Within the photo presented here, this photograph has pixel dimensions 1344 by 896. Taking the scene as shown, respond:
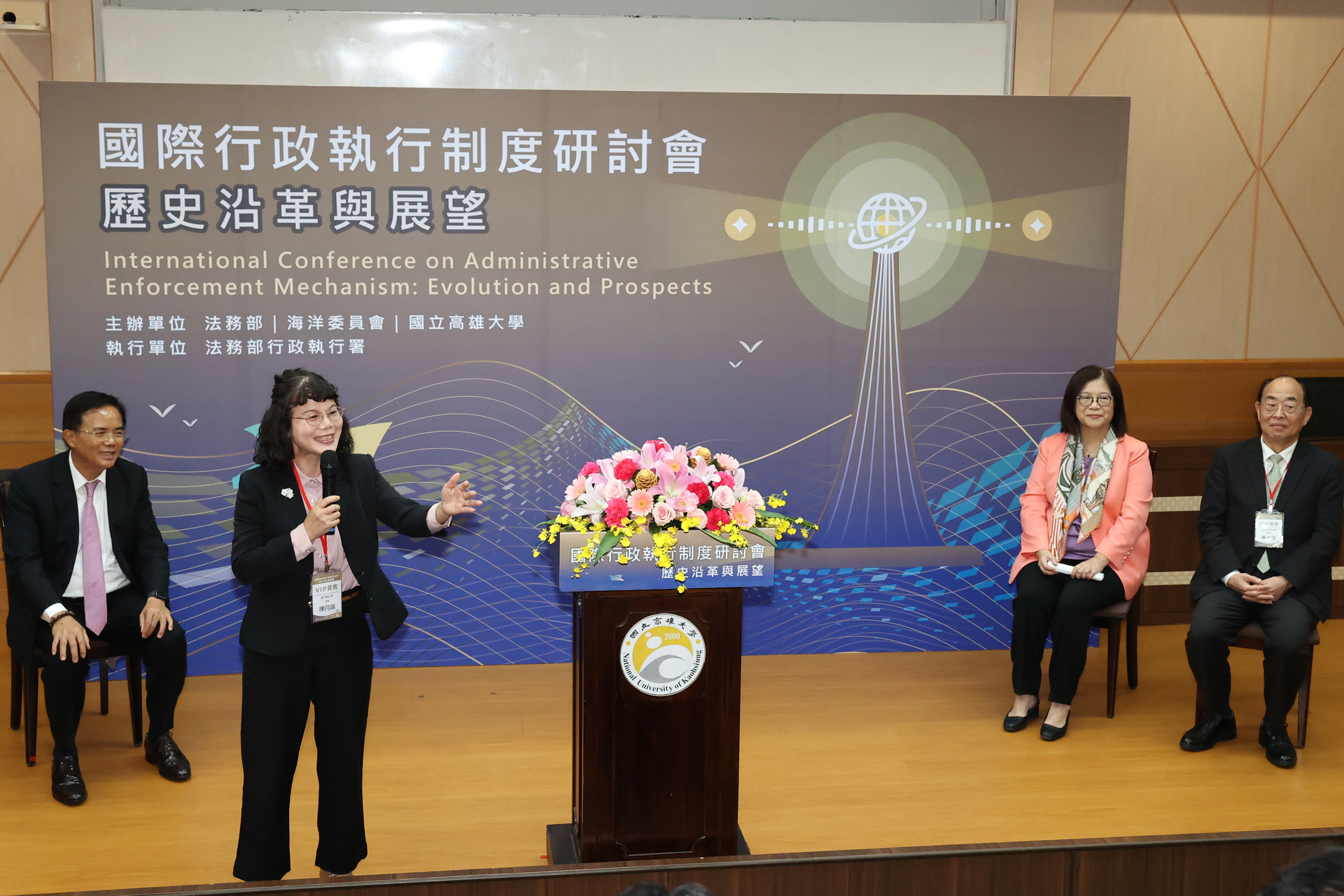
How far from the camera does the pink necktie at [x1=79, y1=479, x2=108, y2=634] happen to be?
3834 mm

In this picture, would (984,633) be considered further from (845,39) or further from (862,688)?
(845,39)

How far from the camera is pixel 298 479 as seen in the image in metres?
2.90

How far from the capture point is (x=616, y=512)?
2979 mm

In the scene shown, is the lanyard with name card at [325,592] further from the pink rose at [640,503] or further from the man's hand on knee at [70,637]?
the man's hand on knee at [70,637]

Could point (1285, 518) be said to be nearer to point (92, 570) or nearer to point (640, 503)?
point (640, 503)

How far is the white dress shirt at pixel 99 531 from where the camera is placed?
385 cm

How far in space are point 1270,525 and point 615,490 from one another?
8.71 ft

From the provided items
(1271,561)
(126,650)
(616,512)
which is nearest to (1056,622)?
(1271,561)

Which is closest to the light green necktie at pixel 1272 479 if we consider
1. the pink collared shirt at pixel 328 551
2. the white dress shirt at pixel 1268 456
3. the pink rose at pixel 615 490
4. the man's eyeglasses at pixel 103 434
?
the white dress shirt at pixel 1268 456

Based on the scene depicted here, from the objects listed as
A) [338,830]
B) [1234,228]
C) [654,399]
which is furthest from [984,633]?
[338,830]

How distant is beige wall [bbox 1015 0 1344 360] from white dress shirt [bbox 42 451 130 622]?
4.48 meters

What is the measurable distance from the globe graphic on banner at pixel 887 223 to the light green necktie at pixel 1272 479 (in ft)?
5.64

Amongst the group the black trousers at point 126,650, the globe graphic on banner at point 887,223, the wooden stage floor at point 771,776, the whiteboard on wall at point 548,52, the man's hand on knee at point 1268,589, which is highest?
the whiteboard on wall at point 548,52

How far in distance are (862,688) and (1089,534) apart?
1.13 m
